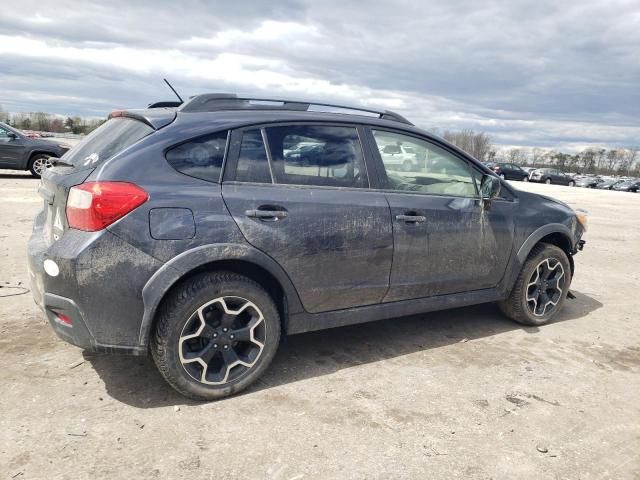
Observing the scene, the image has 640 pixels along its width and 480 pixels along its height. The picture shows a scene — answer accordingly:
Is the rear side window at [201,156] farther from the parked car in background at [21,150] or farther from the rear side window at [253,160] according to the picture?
the parked car in background at [21,150]

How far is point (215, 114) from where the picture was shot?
3373 mm

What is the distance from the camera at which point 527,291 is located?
470 centimetres

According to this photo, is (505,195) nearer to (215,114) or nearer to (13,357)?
(215,114)

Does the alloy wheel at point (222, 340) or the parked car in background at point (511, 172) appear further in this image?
the parked car in background at point (511, 172)

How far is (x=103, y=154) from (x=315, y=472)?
2172mm

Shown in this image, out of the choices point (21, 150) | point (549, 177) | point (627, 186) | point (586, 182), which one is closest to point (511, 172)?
point (549, 177)

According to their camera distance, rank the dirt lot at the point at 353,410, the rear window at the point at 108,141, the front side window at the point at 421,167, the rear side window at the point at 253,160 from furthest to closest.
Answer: the front side window at the point at 421,167 < the rear side window at the point at 253,160 < the rear window at the point at 108,141 < the dirt lot at the point at 353,410

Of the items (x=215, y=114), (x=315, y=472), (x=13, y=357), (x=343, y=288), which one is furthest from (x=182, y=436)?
(x=215, y=114)

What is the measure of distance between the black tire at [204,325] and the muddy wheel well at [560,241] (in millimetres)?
2833

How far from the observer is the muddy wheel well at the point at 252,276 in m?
3.06

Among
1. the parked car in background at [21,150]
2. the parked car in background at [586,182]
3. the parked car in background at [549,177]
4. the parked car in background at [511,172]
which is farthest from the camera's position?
the parked car in background at [586,182]

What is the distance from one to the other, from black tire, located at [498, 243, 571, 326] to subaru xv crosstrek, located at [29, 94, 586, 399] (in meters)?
0.58

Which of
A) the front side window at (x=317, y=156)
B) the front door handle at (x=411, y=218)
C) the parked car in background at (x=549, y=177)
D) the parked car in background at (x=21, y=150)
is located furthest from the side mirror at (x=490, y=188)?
the parked car in background at (x=549, y=177)

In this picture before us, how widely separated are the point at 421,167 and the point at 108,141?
2262 millimetres
